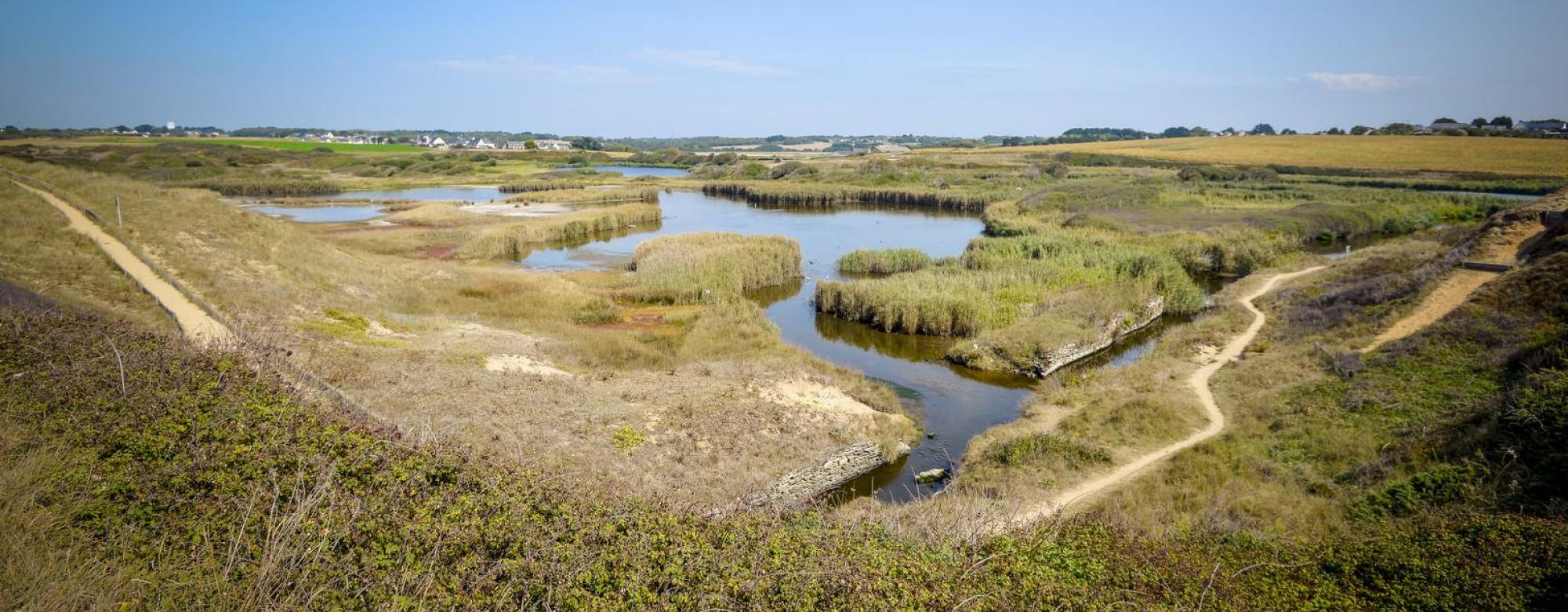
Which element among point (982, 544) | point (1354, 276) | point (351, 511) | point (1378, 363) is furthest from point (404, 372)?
point (1354, 276)

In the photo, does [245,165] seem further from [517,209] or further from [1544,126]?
[1544,126]

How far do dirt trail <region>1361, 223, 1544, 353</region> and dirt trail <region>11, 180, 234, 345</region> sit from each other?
92.0 ft

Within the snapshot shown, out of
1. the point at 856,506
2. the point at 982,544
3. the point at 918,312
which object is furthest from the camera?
the point at 918,312

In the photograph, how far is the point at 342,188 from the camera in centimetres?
8375

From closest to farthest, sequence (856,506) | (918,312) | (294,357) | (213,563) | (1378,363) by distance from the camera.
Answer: (213,563)
(856,506)
(294,357)
(1378,363)
(918,312)

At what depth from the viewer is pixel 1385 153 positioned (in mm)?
93688

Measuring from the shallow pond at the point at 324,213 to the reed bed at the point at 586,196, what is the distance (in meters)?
12.9

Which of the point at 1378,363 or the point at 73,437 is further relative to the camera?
the point at 1378,363

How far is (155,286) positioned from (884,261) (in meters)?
30.8

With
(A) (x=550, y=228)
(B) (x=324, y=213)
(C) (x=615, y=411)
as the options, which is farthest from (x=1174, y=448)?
(B) (x=324, y=213)

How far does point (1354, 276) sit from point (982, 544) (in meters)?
29.5

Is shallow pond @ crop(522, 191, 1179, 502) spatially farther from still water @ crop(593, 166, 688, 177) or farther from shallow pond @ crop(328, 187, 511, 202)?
still water @ crop(593, 166, 688, 177)

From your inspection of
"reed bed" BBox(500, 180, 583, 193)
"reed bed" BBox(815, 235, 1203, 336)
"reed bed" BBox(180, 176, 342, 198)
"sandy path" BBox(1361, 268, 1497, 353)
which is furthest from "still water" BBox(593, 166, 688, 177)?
"sandy path" BBox(1361, 268, 1497, 353)

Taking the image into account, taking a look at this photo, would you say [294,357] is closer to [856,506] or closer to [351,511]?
[351,511]
